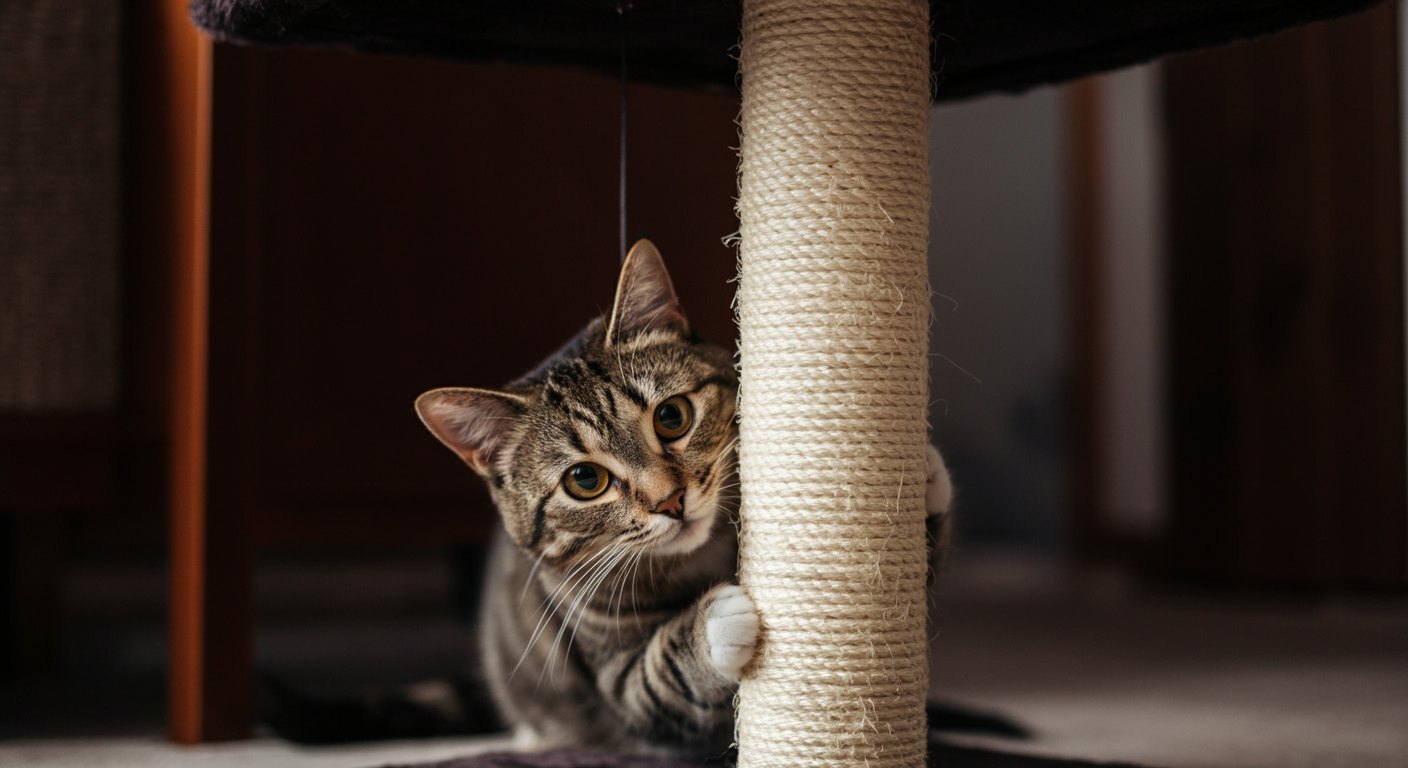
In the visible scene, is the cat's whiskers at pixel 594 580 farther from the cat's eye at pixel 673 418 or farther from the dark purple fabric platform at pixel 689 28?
the dark purple fabric platform at pixel 689 28

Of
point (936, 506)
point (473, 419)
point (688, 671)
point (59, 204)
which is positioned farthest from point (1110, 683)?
point (59, 204)

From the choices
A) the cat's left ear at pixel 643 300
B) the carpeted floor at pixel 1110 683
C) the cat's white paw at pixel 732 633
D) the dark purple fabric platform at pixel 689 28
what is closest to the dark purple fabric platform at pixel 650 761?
the carpeted floor at pixel 1110 683

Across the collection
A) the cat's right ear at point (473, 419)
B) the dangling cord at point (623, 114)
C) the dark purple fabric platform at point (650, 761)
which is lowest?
the dark purple fabric platform at point (650, 761)

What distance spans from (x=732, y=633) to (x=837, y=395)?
7.5 inches

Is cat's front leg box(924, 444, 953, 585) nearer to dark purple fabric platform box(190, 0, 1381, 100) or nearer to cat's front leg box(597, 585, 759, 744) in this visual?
cat's front leg box(597, 585, 759, 744)

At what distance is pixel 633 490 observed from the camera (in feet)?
2.68

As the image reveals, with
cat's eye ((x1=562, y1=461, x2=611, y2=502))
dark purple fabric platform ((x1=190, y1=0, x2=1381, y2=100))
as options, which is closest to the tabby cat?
cat's eye ((x1=562, y1=461, x2=611, y2=502))

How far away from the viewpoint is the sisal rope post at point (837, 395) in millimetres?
718

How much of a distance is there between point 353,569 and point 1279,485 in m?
2.33

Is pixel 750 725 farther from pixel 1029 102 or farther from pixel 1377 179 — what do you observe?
pixel 1029 102

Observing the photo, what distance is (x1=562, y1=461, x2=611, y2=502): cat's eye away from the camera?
2.76 feet

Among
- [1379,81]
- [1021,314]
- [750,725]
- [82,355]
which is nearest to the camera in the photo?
[750,725]

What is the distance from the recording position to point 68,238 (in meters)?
1.27

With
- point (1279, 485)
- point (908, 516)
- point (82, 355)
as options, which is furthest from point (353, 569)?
point (1279, 485)
